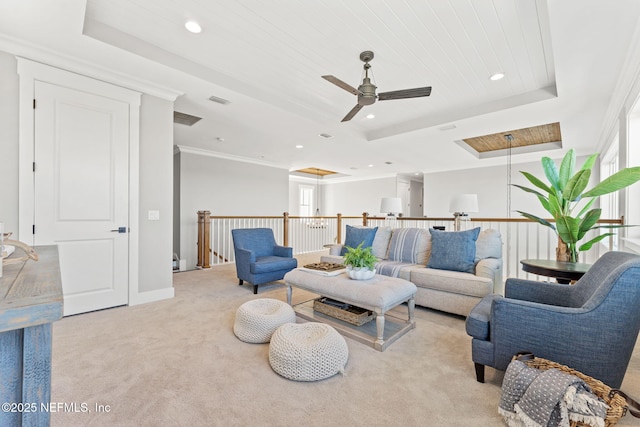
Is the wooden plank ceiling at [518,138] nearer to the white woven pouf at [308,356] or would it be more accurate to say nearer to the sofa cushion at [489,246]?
the sofa cushion at [489,246]

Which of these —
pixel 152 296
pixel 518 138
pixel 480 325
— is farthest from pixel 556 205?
pixel 152 296

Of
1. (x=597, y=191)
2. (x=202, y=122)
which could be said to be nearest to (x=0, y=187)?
(x=202, y=122)

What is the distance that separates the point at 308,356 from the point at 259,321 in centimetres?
66

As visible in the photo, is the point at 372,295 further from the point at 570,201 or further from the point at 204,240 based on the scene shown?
the point at 204,240

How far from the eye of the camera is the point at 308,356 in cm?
183

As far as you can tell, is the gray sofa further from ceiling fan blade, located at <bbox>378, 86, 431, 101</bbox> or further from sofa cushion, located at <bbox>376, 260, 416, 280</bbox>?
ceiling fan blade, located at <bbox>378, 86, 431, 101</bbox>

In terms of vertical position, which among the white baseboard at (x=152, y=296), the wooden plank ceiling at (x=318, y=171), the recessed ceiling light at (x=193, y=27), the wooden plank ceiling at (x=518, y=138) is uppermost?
the recessed ceiling light at (x=193, y=27)

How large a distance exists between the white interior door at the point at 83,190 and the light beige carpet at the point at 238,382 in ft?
1.61

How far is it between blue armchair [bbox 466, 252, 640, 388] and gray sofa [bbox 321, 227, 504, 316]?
3.48 feet

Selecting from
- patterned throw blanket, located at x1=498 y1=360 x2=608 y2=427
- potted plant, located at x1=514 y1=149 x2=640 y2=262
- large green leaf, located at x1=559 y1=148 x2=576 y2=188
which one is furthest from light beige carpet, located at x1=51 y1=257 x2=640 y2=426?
large green leaf, located at x1=559 y1=148 x2=576 y2=188

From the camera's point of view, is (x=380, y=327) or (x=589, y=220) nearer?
(x=380, y=327)

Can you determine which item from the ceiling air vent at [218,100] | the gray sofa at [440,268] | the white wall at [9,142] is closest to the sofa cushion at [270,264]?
the gray sofa at [440,268]

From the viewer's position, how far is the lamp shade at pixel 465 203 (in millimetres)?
4328

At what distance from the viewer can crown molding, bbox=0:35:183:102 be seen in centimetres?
250
